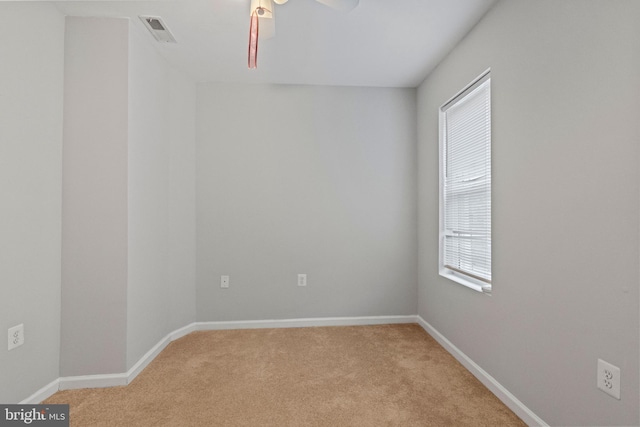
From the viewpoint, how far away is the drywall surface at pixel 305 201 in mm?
3234

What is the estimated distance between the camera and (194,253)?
10.5 feet

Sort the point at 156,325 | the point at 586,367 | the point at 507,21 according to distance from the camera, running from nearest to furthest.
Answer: the point at 586,367, the point at 507,21, the point at 156,325

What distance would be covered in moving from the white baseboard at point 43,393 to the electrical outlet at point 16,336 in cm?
35

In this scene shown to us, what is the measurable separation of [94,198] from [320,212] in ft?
6.36

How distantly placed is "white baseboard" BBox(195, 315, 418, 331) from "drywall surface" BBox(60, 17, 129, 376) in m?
1.08

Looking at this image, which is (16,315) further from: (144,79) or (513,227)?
(513,227)

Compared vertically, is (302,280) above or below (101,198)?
below

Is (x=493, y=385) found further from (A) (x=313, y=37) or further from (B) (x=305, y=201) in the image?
(A) (x=313, y=37)

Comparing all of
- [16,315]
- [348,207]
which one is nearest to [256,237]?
[348,207]

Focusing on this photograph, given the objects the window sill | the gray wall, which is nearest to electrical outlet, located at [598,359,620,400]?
the window sill

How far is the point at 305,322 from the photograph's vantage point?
329 cm

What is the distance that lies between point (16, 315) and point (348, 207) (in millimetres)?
2629

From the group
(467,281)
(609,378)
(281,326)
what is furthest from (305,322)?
(609,378)

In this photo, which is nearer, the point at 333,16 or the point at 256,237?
the point at 333,16
